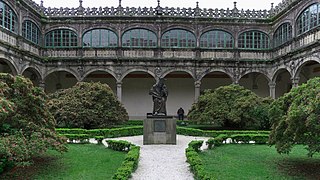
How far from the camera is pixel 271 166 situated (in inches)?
368

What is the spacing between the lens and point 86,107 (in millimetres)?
19000

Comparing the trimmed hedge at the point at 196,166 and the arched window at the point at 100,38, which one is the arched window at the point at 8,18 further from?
the trimmed hedge at the point at 196,166

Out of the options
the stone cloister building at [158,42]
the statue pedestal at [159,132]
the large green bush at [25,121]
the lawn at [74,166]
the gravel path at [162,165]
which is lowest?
the gravel path at [162,165]

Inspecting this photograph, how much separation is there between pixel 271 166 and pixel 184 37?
17.3 metres

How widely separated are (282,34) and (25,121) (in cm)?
2020

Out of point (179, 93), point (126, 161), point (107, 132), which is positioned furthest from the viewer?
point (179, 93)

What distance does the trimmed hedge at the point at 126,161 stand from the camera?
24.3 feet

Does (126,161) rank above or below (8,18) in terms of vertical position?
below

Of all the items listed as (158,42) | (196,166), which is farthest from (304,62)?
(196,166)

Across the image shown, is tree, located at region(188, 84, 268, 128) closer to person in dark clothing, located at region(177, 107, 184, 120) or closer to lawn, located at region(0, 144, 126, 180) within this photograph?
person in dark clothing, located at region(177, 107, 184, 120)

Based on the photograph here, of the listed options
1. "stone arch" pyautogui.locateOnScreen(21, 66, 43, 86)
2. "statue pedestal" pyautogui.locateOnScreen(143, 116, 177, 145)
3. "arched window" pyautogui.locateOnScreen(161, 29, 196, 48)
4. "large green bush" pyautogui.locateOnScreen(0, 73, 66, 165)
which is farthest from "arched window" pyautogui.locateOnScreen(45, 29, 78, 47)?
"large green bush" pyautogui.locateOnScreen(0, 73, 66, 165)

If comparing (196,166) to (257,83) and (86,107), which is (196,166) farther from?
(257,83)

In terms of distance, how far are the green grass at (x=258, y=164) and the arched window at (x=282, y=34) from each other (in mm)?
12416

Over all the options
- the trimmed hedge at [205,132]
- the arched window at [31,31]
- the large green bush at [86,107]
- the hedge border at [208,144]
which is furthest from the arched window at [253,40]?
the arched window at [31,31]
